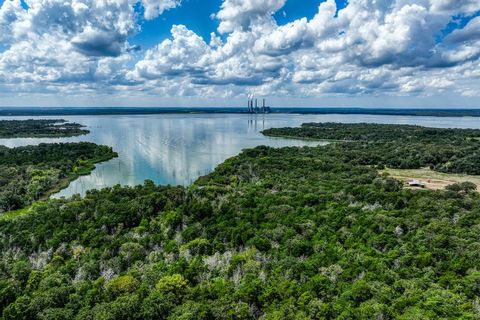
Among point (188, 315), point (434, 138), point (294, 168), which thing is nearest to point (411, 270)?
point (188, 315)

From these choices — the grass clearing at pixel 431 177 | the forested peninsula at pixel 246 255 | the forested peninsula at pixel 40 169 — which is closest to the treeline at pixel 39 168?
the forested peninsula at pixel 40 169

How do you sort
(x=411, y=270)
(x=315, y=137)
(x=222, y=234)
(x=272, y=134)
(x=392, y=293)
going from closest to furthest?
(x=392, y=293), (x=411, y=270), (x=222, y=234), (x=315, y=137), (x=272, y=134)

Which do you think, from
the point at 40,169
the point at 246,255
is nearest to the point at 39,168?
the point at 40,169

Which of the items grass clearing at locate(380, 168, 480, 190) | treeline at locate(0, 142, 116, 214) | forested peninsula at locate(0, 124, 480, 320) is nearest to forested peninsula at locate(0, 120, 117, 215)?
treeline at locate(0, 142, 116, 214)

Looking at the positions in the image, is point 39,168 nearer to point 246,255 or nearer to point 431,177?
point 246,255

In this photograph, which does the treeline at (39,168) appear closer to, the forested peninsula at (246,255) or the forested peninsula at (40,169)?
the forested peninsula at (40,169)

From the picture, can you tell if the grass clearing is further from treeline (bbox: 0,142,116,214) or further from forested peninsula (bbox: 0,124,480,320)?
treeline (bbox: 0,142,116,214)

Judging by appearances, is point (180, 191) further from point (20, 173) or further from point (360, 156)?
point (360, 156)
